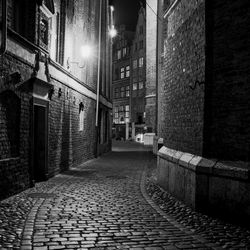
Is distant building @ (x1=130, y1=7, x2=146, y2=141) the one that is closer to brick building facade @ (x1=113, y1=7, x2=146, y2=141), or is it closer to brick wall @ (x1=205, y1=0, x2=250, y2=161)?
brick building facade @ (x1=113, y1=7, x2=146, y2=141)

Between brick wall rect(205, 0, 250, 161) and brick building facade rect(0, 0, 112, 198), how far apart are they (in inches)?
184

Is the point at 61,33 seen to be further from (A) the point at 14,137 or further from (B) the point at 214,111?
(B) the point at 214,111

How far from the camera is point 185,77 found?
9133mm

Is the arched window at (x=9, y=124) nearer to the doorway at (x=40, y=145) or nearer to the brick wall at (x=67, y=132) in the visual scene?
the doorway at (x=40, y=145)

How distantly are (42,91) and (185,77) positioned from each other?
14.8ft

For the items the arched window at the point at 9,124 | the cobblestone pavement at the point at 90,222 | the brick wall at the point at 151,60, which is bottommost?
the cobblestone pavement at the point at 90,222

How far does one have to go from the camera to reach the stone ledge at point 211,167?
6505 millimetres

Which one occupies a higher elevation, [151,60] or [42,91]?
[151,60]

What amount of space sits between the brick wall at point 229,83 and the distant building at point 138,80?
44.1 m

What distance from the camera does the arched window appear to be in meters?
8.53

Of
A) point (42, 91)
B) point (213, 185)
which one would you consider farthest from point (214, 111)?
point (42, 91)

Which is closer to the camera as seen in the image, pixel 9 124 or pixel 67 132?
pixel 9 124

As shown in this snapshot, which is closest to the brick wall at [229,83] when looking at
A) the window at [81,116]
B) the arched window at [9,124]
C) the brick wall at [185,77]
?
the brick wall at [185,77]

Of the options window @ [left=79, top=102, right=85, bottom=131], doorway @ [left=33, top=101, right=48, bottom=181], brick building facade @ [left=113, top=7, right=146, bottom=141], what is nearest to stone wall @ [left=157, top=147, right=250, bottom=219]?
doorway @ [left=33, top=101, right=48, bottom=181]
